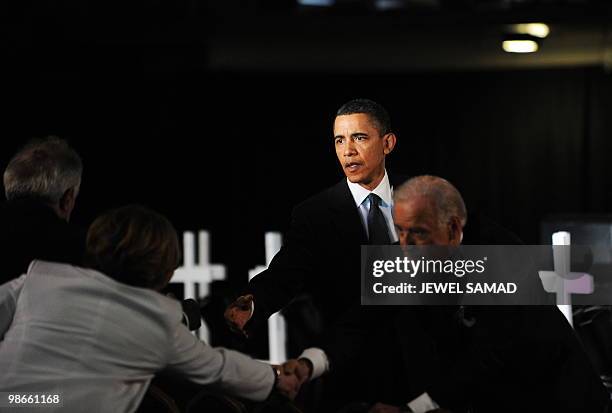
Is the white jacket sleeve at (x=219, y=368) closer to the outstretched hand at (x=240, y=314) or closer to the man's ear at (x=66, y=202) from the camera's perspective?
the outstretched hand at (x=240, y=314)

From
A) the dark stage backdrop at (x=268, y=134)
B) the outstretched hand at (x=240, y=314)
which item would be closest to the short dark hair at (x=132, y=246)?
the outstretched hand at (x=240, y=314)

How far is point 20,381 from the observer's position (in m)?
2.34

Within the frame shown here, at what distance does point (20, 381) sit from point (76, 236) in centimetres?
53

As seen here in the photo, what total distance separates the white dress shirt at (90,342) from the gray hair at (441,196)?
24.8 inches

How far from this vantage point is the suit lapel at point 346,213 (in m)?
2.82

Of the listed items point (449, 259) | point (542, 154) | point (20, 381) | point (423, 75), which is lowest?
point (20, 381)

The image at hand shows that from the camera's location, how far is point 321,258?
2852 mm

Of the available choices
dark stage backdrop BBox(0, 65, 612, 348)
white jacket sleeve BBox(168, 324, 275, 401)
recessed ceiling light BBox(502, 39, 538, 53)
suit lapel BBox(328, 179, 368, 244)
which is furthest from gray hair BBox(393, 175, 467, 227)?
recessed ceiling light BBox(502, 39, 538, 53)

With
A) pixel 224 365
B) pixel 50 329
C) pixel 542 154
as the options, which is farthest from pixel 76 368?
pixel 542 154

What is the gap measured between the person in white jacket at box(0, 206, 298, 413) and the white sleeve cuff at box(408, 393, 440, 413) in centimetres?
53

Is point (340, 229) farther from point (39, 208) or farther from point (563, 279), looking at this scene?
point (39, 208)

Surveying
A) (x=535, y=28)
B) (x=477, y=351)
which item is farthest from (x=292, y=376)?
(x=535, y=28)

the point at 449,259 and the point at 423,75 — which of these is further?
the point at 423,75

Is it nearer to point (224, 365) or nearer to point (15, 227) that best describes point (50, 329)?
point (224, 365)
